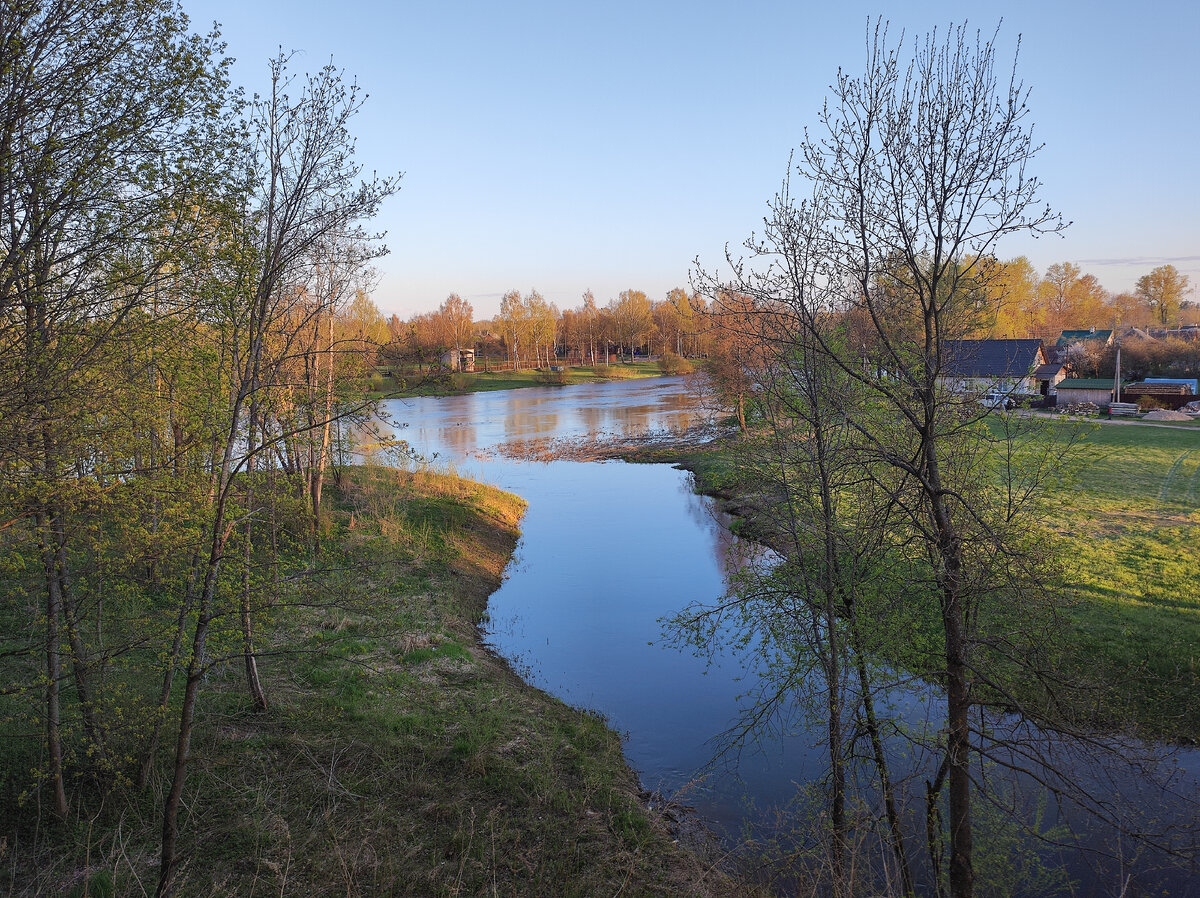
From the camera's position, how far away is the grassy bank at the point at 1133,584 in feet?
32.0

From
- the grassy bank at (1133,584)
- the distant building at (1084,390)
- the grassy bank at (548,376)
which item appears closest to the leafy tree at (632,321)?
the grassy bank at (548,376)

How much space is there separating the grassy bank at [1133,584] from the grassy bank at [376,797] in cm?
422

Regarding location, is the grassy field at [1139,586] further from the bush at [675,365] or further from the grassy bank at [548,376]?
the bush at [675,365]

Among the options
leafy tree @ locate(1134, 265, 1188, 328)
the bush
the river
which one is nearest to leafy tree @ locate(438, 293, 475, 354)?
the bush

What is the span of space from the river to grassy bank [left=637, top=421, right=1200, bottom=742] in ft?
3.37

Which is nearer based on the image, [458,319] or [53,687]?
[53,687]

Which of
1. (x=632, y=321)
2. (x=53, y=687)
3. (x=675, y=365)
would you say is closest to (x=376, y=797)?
(x=53, y=687)

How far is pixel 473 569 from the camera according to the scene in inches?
690

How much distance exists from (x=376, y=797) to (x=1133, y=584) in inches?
564

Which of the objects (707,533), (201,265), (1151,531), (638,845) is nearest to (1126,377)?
(1151,531)

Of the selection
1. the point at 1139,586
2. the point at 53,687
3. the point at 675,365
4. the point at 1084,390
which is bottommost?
the point at 1139,586

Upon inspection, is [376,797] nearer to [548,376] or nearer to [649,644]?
[649,644]

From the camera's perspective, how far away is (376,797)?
7.49m

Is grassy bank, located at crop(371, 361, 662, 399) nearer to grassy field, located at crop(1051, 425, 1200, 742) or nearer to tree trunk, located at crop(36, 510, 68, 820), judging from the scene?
grassy field, located at crop(1051, 425, 1200, 742)
